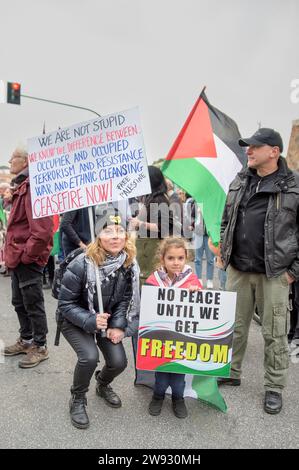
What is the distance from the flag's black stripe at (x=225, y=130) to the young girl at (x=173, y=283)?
4.23 feet

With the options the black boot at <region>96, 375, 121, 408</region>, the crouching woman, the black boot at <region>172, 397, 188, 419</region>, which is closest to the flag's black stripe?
the crouching woman

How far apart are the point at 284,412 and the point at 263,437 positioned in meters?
0.38

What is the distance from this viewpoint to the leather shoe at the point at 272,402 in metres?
2.74

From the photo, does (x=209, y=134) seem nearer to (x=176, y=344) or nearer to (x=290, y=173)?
(x=290, y=173)

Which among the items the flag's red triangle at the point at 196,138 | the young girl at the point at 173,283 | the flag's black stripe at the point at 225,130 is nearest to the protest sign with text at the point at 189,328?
the young girl at the point at 173,283

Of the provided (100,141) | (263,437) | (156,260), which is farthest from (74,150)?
(263,437)

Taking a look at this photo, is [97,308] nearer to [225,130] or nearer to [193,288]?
[193,288]

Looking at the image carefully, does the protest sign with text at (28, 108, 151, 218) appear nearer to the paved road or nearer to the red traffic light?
the paved road

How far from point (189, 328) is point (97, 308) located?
65 centimetres

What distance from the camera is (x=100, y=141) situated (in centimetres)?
266

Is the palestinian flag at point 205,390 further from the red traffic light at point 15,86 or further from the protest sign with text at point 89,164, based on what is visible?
the red traffic light at point 15,86

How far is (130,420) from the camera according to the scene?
103 inches

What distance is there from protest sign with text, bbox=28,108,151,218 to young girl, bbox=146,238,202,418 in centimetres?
53

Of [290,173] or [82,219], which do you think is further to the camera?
[82,219]
